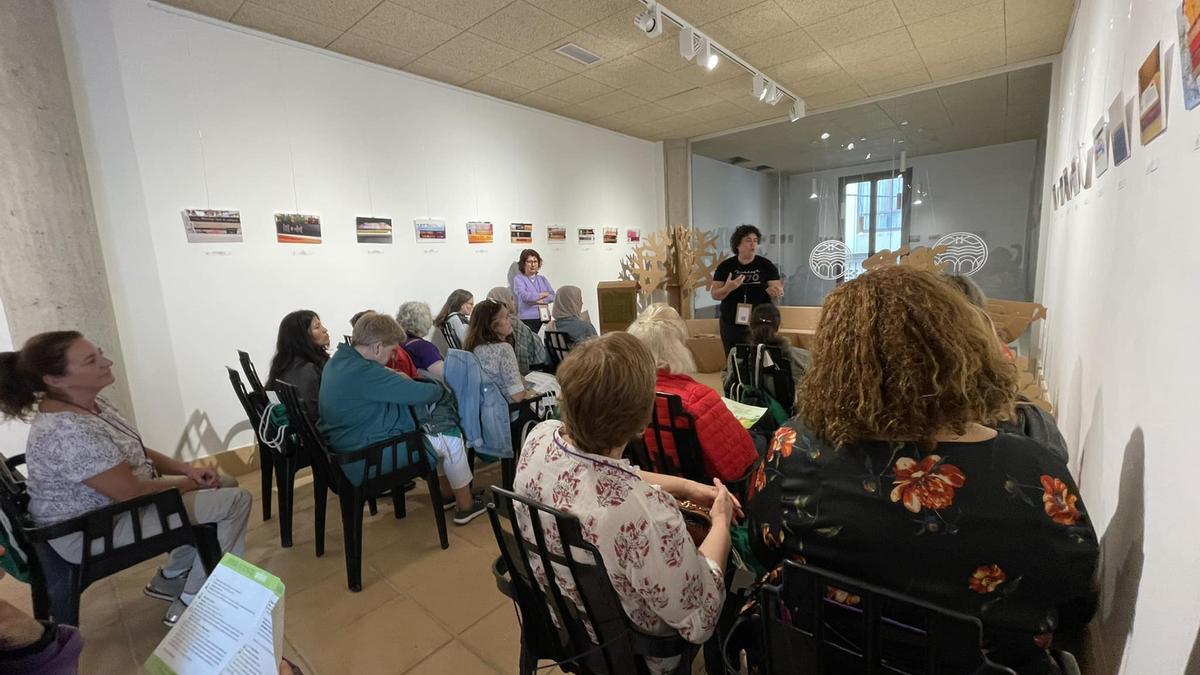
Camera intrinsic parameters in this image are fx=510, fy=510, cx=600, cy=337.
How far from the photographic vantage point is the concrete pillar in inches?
98.6

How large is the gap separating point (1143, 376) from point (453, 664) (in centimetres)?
213

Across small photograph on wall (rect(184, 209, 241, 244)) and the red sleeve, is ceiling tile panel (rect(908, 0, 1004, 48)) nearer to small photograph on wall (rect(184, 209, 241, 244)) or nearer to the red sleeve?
the red sleeve

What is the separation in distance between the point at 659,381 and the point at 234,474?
11.2ft

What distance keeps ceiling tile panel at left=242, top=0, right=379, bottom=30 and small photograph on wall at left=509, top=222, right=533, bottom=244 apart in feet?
7.63

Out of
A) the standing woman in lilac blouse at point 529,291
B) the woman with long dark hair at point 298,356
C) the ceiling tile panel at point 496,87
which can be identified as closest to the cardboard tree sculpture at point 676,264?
the standing woman in lilac blouse at point 529,291

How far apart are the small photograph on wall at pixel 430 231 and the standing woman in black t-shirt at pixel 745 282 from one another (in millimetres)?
2554

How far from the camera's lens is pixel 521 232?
554 centimetres

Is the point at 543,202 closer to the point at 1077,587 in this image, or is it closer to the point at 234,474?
the point at 234,474

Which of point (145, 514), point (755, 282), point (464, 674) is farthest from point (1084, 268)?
point (145, 514)

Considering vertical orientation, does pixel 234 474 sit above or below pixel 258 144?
below

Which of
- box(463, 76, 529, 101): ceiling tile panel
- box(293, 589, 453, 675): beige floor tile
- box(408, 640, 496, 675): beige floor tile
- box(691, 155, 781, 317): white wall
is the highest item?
box(463, 76, 529, 101): ceiling tile panel

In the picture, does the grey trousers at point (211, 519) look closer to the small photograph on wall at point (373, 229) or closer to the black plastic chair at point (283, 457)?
the black plastic chair at point (283, 457)

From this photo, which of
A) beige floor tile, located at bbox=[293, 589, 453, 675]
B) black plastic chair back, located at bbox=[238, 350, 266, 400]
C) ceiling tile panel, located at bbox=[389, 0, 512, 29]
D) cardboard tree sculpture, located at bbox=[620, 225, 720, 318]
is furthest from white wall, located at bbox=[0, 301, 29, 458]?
cardboard tree sculpture, located at bbox=[620, 225, 720, 318]

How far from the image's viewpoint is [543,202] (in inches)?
228
